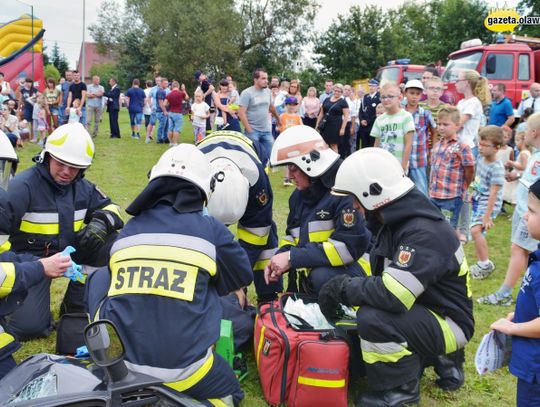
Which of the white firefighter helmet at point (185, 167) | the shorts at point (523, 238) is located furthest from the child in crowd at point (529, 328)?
the shorts at point (523, 238)

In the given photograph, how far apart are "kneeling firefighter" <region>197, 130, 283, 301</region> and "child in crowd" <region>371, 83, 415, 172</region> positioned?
102 inches

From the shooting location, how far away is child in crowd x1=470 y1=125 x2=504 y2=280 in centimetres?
570

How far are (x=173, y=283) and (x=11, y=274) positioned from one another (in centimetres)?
113

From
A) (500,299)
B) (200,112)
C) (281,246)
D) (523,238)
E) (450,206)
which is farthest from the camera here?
(200,112)

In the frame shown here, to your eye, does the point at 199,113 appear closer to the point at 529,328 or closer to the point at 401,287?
the point at 401,287

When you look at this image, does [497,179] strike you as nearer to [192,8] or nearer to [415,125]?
[415,125]

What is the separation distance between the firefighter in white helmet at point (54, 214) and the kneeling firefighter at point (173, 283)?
1.40 metres

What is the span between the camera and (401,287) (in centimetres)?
291

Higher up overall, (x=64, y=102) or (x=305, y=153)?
(x=64, y=102)

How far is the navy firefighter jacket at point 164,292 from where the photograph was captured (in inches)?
93.7

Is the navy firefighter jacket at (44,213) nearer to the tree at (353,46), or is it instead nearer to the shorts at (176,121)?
the shorts at (176,121)

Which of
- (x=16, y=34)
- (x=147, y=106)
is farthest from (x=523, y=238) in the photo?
(x=16, y=34)

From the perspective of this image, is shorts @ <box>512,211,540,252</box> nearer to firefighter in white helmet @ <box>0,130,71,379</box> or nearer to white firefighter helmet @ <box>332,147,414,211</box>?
white firefighter helmet @ <box>332,147,414,211</box>

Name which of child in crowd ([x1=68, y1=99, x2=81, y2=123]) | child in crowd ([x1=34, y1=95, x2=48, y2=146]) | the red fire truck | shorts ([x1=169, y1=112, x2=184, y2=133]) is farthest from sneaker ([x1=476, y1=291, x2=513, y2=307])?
child in crowd ([x1=34, y1=95, x2=48, y2=146])
